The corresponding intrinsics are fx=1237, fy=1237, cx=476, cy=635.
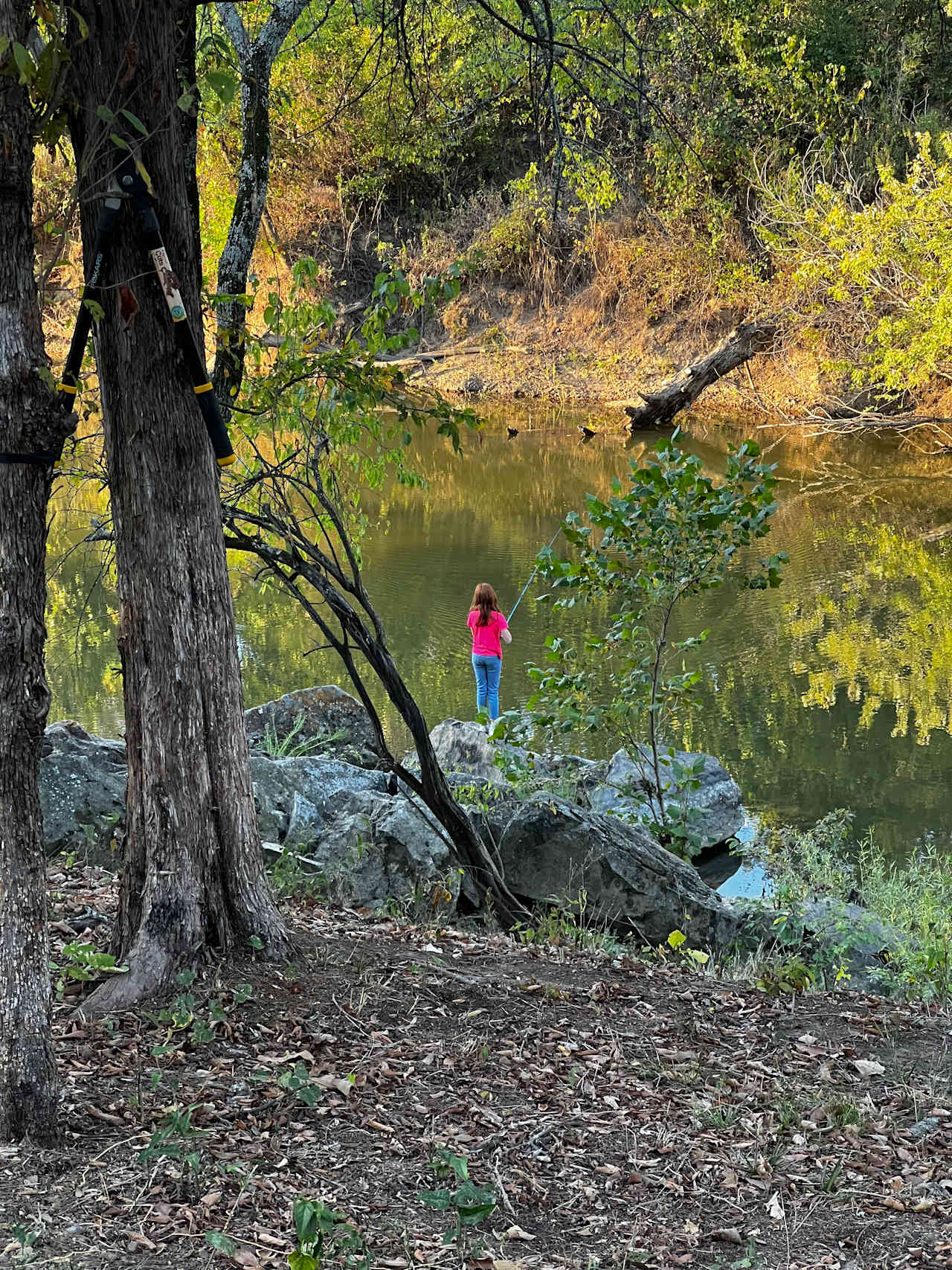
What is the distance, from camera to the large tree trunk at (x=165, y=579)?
391 cm

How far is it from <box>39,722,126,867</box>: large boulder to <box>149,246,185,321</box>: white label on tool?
270 cm

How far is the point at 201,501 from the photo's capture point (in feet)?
13.4

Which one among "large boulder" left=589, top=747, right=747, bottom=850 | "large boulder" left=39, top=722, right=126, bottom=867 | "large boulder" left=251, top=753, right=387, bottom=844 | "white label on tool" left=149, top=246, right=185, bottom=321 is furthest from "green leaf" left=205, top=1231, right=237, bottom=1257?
"large boulder" left=589, top=747, right=747, bottom=850

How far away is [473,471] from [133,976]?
62.1 feet

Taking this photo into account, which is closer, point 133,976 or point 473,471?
point 133,976

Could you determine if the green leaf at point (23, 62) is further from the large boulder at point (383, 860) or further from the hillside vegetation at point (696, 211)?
the hillside vegetation at point (696, 211)

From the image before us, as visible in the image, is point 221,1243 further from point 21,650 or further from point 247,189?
point 247,189

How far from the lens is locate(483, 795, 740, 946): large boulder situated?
6293mm

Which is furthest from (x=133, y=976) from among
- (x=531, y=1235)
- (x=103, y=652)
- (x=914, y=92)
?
(x=914, y=92)

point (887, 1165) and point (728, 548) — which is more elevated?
point (728, 548)

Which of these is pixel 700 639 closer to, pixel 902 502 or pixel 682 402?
pixel 902 502

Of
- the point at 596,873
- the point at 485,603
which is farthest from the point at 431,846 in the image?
the point at 485,603

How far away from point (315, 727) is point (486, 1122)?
5692mm

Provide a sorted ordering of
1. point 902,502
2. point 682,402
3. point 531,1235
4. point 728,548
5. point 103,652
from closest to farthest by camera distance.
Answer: point 531,1235, point 728,548, point 103,652, point 902,502, point 682,402
